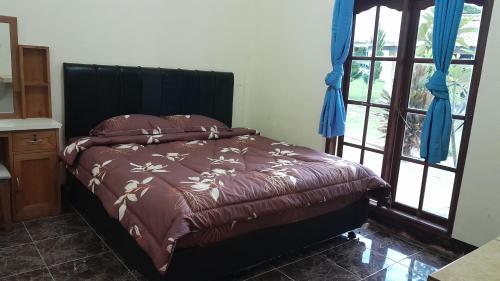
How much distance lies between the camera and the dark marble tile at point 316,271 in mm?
2348

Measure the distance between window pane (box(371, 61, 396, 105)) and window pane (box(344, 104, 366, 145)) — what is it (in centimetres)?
18

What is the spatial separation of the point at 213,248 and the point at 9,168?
1.81 meters

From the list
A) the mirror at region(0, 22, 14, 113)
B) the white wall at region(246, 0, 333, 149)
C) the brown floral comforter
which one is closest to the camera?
the brown floral comforter

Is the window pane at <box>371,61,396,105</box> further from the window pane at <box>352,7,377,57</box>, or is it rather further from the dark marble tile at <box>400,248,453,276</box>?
the dark marble tile at <box>400,248,453,276</box>

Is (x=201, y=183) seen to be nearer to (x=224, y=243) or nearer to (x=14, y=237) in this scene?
(x=224, y=243)

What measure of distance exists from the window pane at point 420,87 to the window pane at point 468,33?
242 mm

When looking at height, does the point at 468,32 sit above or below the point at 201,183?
above

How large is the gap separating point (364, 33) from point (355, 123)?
844mm

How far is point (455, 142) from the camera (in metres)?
2.84

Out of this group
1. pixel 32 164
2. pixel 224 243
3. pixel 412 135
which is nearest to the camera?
pixel 224 243

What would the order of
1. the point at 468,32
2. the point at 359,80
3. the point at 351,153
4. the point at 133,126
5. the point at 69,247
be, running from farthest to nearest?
the point at 351,153
the point at 359,80
the point at 133,126
the point at 468,32
the point at 69,247

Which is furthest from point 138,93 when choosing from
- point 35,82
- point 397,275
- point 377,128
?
point 397,275

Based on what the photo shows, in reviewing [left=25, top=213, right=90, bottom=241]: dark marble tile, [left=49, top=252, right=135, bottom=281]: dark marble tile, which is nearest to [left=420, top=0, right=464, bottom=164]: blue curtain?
[left=49, top=252, right=135, bottom=281]: dark marble tile

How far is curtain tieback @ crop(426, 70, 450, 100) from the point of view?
106 inches
